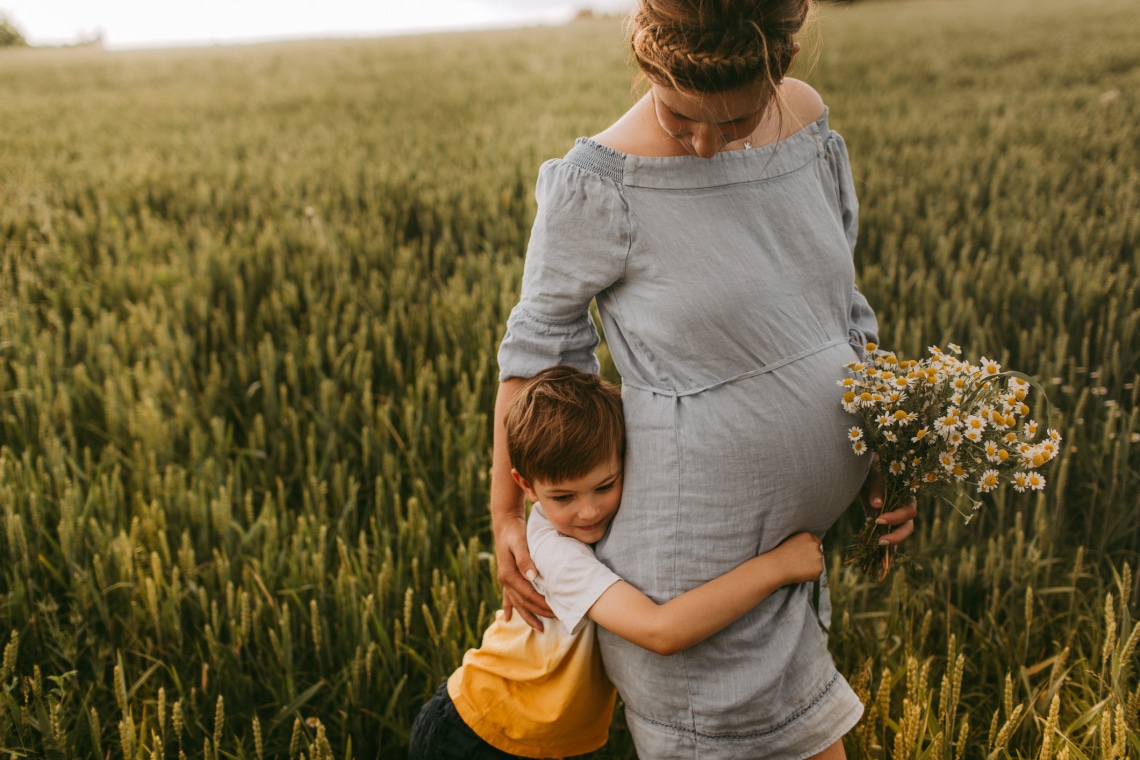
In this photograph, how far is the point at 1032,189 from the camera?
3.74 metres

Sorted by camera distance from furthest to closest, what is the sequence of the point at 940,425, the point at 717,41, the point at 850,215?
the point at 850,215
the point at 940,425
the point at 717,41

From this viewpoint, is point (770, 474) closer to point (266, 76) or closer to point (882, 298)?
point (882, 298)

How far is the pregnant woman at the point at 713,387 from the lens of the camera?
1178mm

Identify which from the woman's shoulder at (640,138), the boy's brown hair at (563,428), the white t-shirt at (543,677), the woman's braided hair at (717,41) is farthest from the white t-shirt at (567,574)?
the woman's braided hair at (717,41)

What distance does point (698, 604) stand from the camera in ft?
3.72

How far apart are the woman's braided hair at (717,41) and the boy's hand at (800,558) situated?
0.65 metres

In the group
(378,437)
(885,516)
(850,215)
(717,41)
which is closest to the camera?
(717,41)

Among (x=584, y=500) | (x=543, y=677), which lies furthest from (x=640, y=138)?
(x=543, y=677)

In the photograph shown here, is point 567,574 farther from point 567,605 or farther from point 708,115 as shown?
point 708,115

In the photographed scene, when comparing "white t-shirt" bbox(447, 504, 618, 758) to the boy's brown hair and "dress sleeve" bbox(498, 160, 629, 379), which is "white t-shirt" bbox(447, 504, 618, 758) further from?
"dress sleeve" bbox(498, 160, 629, 379)

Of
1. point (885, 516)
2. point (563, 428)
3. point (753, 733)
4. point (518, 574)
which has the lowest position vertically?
point (753, 733)

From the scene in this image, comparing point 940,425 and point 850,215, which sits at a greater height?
point 850,215

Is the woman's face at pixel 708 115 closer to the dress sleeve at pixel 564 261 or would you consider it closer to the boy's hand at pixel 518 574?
the dress sleeve at pixel 564 261

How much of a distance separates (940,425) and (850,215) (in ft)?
1.52
